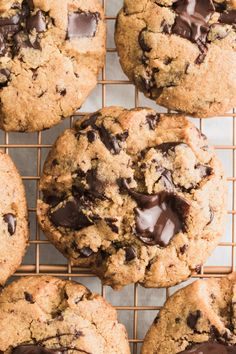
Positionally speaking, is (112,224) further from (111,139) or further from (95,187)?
(111,139)

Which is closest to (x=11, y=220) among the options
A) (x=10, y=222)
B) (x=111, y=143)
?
(x=10, y=222)

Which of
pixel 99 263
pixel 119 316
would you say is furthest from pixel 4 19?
pixel 119 316

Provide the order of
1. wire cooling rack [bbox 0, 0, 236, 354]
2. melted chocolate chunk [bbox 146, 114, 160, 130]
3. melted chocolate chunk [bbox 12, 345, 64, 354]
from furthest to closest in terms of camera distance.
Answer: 1. wire cooling rack [bbox 0, 0, 236, 354]
2. melted chocolate chunk [bbox 146, 114, 160, 130]
3. melted chocolate chunk [bbox 12, 345, 64, 354]

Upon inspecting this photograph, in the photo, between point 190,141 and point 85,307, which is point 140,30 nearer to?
point 190,141

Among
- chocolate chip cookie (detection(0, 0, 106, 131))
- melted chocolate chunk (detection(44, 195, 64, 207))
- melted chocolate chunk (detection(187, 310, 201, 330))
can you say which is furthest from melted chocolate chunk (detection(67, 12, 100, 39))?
melted chocolate chunk (detection(187, 310, 201, 330))

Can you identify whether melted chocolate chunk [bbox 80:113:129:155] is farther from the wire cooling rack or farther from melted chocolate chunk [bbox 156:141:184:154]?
the wire cooling rack

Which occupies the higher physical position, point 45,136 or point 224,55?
point 224,55
